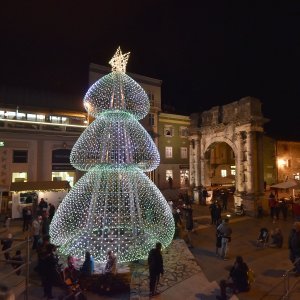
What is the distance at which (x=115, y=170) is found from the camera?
10125mm

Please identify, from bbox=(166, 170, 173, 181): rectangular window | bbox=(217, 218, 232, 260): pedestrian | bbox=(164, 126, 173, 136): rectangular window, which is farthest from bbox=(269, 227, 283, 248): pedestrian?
bbox=(164, 126, 173, 136): rectangular window

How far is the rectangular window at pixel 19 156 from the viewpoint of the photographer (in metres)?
23.3

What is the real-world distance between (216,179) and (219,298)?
2078 centimetres

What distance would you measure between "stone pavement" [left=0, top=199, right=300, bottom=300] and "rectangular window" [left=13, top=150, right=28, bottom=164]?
10172mm

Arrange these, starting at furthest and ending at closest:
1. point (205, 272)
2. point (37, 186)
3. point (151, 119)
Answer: point (151, 119) < point (37, 186) < point (205, 272)

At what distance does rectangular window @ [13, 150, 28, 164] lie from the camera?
23266mm

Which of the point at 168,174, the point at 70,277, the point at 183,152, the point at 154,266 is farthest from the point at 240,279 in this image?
the point at 183,152

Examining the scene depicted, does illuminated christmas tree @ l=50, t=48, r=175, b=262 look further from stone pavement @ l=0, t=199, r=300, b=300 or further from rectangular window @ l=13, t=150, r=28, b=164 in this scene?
rectangular window @ l=13, t=150, r=28, b=164

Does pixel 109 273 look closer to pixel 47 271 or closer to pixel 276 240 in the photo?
pixel 47 271

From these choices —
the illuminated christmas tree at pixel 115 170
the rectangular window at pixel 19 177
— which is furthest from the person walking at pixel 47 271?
the rectangular window at pixel 19 177

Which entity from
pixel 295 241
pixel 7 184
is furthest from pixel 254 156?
pixel 7 184

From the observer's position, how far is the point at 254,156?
20141 mm

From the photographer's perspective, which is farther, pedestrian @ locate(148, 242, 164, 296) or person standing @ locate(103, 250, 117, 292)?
person standing @ locate(103, 250, 117, 292)

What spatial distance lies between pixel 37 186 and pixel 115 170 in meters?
11.0
